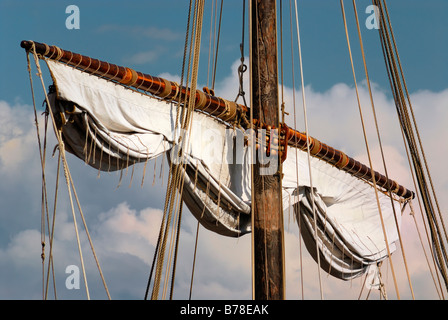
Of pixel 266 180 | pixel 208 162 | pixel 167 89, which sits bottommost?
pixel 266 180

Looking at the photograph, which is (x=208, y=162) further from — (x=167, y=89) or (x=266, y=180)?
(x=266, y=180)

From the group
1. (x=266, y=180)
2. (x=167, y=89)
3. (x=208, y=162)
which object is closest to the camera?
(x=266, y=180)

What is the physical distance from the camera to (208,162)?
33.2 ft

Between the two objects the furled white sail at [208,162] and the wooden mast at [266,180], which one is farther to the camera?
the furled white sail at [208,162]

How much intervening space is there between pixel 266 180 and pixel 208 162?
2.09m

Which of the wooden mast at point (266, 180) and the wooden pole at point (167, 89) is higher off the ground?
the wooden pole at point (167, 89)

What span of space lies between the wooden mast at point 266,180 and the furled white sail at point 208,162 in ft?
1.95

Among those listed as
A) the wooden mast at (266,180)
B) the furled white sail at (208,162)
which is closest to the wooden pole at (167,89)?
the furled white sail at (208,162)

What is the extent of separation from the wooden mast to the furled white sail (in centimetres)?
59

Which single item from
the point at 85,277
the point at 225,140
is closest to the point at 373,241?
the point at 225,140

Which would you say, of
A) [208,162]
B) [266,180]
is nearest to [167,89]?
[208,162]

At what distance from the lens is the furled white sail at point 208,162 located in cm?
877

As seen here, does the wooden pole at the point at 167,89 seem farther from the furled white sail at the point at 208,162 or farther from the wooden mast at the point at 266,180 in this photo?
the wooden mast at the point at 266,180

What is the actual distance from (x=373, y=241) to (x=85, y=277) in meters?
7.25
